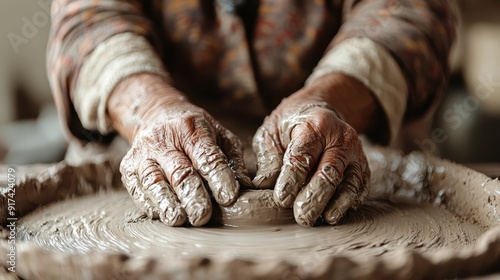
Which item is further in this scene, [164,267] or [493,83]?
[493,83]

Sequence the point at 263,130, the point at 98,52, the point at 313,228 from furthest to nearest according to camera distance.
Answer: the point at 98,52 < the point at 263,130 < the point at 313,228

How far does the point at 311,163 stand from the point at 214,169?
16 centimetres

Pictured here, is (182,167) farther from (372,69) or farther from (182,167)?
(372,69)

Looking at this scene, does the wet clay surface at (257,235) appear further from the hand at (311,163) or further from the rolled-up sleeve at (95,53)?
the rolled-up sleeve at (95,53)

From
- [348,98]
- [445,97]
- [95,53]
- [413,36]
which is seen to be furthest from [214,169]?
[445,97]

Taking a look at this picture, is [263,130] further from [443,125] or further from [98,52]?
[443,125]

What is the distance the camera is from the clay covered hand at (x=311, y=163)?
874 mm

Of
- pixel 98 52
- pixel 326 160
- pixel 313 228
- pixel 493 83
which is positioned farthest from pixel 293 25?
pixel 493 83

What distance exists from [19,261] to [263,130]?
1.70 ft

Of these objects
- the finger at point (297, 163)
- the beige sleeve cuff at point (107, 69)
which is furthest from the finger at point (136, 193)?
the beige sleeve cuff at point (107, 69)

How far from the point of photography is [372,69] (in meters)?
1.31

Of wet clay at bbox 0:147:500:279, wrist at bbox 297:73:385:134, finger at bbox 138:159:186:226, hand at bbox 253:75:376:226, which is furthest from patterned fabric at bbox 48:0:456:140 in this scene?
finger at bbox 138:159:186:226

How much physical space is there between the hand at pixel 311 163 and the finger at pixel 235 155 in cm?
2

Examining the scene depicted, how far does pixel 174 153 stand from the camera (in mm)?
938
